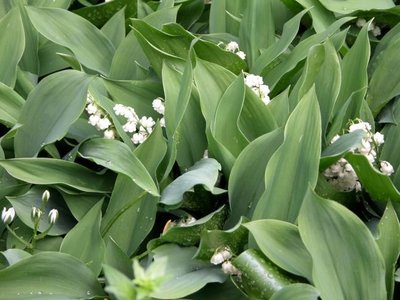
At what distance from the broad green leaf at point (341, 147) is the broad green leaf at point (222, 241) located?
0.25m

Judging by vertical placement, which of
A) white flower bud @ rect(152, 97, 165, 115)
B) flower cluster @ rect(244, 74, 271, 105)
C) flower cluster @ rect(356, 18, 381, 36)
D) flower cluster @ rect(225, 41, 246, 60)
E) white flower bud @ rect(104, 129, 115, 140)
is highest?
flower cluster @ rect(244, 74, 271, 105)

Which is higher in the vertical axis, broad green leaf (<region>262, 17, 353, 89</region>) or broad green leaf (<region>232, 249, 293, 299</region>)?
broad green leaf (<region>262, 17, 353, 89</region>)

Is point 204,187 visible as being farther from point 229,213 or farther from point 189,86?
point 189,86

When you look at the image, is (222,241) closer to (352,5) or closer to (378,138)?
(378,138)

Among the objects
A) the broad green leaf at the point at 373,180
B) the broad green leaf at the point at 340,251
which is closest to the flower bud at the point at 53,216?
the broad green leaf at the point at 340,251

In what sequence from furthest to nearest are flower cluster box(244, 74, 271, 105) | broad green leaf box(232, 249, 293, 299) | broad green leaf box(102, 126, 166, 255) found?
flower cluster box(244, 74, 271, 105) < broad green leaf box(102, 126, 166, 255) < broad green leaf box(232, 249, 293, 299)

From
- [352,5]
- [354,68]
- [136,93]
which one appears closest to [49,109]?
[136,93]

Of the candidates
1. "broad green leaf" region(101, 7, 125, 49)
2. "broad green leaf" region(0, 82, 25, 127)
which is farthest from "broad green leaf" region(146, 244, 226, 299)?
"broad green leaf" region(101, 7, 125, 49)

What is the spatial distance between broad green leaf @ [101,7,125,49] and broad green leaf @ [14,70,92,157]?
1.45 feet

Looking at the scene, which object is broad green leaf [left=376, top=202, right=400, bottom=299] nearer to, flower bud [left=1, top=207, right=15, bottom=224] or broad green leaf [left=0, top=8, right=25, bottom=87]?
flower bud [left=1, top=207, right=15, bottom=224]

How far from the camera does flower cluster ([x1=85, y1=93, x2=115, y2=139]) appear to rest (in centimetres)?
210

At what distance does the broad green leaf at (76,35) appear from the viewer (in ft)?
8.02

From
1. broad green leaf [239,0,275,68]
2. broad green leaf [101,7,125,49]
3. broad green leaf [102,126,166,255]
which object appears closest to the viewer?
broad green leaf [102,126,166,255]

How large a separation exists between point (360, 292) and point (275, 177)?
1.02ft
